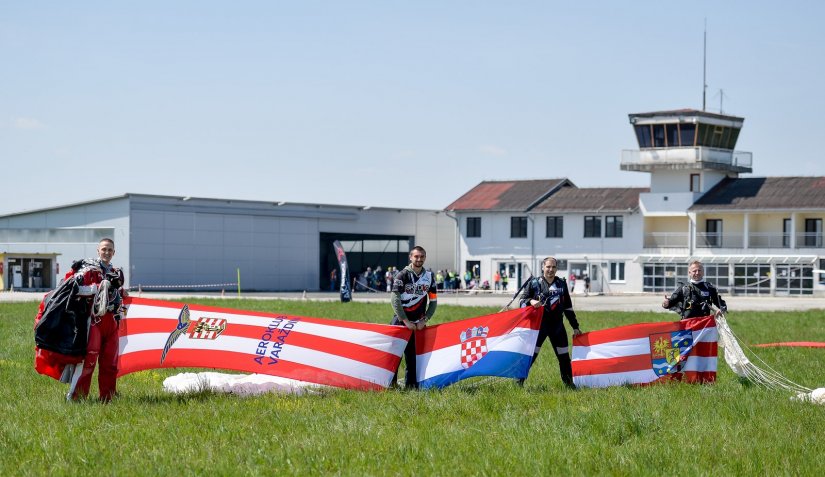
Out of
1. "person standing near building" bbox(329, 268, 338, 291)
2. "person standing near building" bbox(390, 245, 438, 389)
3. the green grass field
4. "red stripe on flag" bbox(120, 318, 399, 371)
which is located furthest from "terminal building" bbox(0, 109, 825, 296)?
the green grass field

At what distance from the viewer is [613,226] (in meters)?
70.4

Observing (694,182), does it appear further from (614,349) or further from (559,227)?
(614,349)

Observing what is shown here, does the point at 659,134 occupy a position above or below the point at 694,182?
above

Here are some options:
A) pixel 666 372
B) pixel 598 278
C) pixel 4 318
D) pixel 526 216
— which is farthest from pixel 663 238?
pixel 666 372

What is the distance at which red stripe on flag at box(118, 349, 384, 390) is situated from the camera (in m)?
12.5

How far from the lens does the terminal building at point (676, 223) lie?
64750 mm

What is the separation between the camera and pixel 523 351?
Answer: 13078mm

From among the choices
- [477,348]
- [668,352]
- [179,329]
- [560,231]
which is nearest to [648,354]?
[668,352]

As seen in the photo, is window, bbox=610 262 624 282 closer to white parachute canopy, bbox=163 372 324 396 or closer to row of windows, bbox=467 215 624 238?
row of windows, bbox=467 215 624 238

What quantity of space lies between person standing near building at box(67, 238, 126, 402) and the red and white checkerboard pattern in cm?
402

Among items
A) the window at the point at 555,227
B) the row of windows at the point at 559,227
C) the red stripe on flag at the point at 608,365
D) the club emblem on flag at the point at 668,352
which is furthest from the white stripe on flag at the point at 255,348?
the window at the point at 555,227

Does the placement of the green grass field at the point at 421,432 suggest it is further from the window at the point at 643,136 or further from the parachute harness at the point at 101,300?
the window at the point at 643,136

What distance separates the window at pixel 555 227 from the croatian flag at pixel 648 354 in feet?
192

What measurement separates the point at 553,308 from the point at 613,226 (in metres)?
58.1
